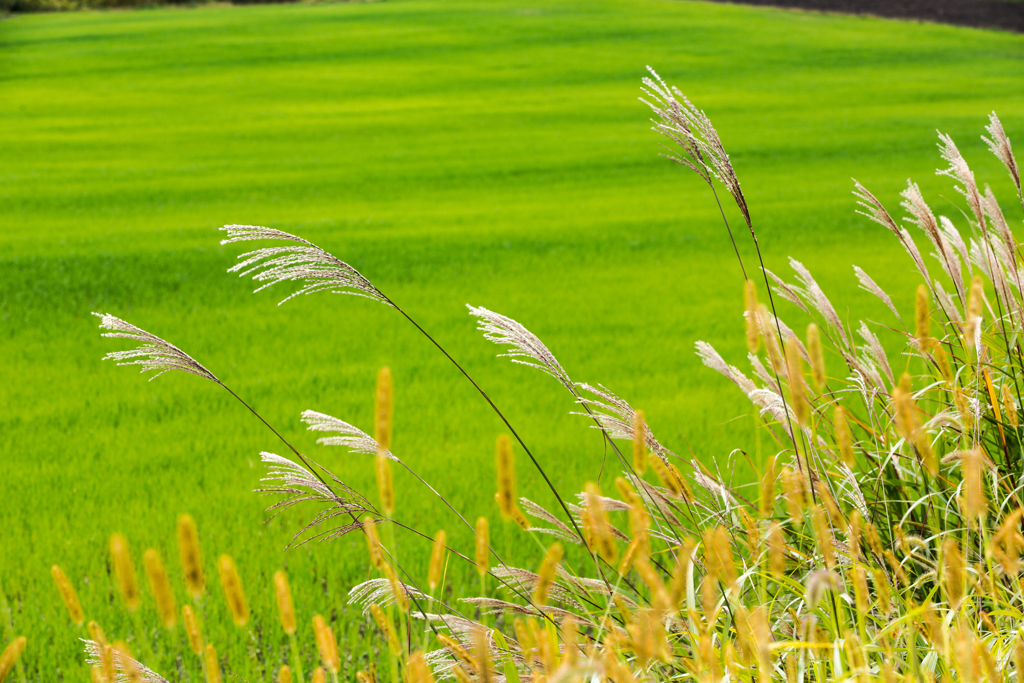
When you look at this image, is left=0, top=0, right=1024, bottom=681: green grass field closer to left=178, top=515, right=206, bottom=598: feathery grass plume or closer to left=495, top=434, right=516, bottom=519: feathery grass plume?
left=178, top=515, right=206, bottom=598: feathery grass plume

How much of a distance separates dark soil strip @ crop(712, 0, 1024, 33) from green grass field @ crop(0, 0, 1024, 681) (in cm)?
793

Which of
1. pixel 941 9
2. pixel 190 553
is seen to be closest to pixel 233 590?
pixel 190 553

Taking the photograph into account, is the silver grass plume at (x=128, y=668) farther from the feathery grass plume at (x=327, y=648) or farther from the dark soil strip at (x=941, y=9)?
the dark soil strip at (x=941, y=9)

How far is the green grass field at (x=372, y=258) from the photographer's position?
360cm

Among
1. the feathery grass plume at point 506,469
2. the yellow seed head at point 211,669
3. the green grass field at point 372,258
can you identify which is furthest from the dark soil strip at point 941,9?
the yellow seed head at point 211,669

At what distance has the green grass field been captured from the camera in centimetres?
360

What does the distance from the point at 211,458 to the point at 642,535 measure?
356cm

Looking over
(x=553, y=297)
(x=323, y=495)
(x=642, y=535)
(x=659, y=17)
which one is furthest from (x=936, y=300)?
(x=659, y=17)

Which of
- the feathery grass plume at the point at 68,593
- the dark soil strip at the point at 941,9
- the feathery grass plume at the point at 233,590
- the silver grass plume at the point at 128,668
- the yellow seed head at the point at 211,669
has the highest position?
the dark soil strip at the point at 941,9

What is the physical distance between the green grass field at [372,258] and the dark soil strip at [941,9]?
793 centimetres

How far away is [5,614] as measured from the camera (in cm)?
284

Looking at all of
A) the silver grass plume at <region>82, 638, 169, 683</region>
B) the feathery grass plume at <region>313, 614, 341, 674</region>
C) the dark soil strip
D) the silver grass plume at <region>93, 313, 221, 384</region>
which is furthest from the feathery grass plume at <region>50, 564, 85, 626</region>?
the dark soil strip

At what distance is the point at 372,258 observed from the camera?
27.8 feet

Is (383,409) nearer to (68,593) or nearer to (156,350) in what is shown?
(68,593)
